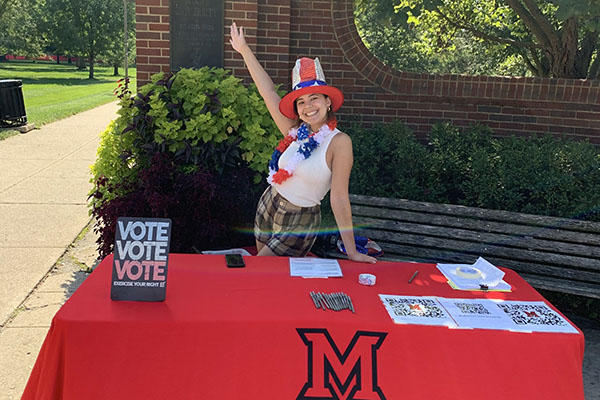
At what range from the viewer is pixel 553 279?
4121 mm

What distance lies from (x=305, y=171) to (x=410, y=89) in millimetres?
3204

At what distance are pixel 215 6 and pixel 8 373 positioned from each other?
365 cm

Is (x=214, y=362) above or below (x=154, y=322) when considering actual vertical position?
below

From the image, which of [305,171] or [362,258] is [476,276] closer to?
[362,258]

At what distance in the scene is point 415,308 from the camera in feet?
8.16

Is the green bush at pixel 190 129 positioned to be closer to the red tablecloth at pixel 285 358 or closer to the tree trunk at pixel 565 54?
the red tablecloth at pixel 285 358

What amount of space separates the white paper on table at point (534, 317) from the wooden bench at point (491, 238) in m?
1.57

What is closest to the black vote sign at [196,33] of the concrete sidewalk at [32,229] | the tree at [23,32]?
the concrete sidewalk at [32,229]

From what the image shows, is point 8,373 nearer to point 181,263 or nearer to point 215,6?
point 181,263

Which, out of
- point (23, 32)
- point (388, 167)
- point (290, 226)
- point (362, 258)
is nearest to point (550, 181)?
point (388, 167)

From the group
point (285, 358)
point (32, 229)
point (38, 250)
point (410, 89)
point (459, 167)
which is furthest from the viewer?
point (410, 89)

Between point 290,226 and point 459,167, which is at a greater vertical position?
point 459,167

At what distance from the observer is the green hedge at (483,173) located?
4.50m

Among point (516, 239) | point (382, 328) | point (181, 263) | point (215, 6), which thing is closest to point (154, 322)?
point (181, 263)
